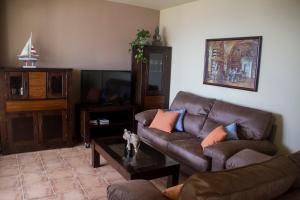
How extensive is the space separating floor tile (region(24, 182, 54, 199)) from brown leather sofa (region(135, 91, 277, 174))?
148 cm

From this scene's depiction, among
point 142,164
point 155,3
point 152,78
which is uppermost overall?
point 155,3

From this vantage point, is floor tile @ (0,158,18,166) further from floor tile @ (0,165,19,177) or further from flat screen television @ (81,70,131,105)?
flat screen television @ (81,70,131,105)

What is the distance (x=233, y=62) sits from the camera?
12.5ft

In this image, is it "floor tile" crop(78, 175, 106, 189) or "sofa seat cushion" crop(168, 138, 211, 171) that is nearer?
"sofa seat cushion" crop(168, 138, 211, 171)

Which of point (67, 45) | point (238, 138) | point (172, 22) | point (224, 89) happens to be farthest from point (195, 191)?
point (172, 22)

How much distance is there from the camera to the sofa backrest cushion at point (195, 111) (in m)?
3.85

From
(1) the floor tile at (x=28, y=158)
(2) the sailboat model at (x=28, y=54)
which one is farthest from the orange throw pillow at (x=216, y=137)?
(2) the sailboat model at (x=28, y=54)

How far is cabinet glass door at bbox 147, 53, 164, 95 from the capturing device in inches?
194

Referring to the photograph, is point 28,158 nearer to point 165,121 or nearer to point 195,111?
point 165,121

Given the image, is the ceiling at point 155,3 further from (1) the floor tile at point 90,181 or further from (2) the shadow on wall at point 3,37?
(1) the floor tile at point 90,181

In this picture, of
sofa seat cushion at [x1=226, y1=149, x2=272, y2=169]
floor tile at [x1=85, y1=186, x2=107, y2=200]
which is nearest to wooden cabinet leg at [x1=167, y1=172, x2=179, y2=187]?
sofa seat cushion at [x1=226, y1=149, x2=272, y2=169]

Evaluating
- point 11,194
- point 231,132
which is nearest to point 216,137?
point 231,132

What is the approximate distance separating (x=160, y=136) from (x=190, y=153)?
2.22 feet

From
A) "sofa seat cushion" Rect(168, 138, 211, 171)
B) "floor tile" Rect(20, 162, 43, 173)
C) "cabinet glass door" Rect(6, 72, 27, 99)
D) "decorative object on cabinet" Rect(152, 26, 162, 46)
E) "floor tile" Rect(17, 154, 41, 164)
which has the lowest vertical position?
"floor tile" Rect(20, 162, 43, 173)
